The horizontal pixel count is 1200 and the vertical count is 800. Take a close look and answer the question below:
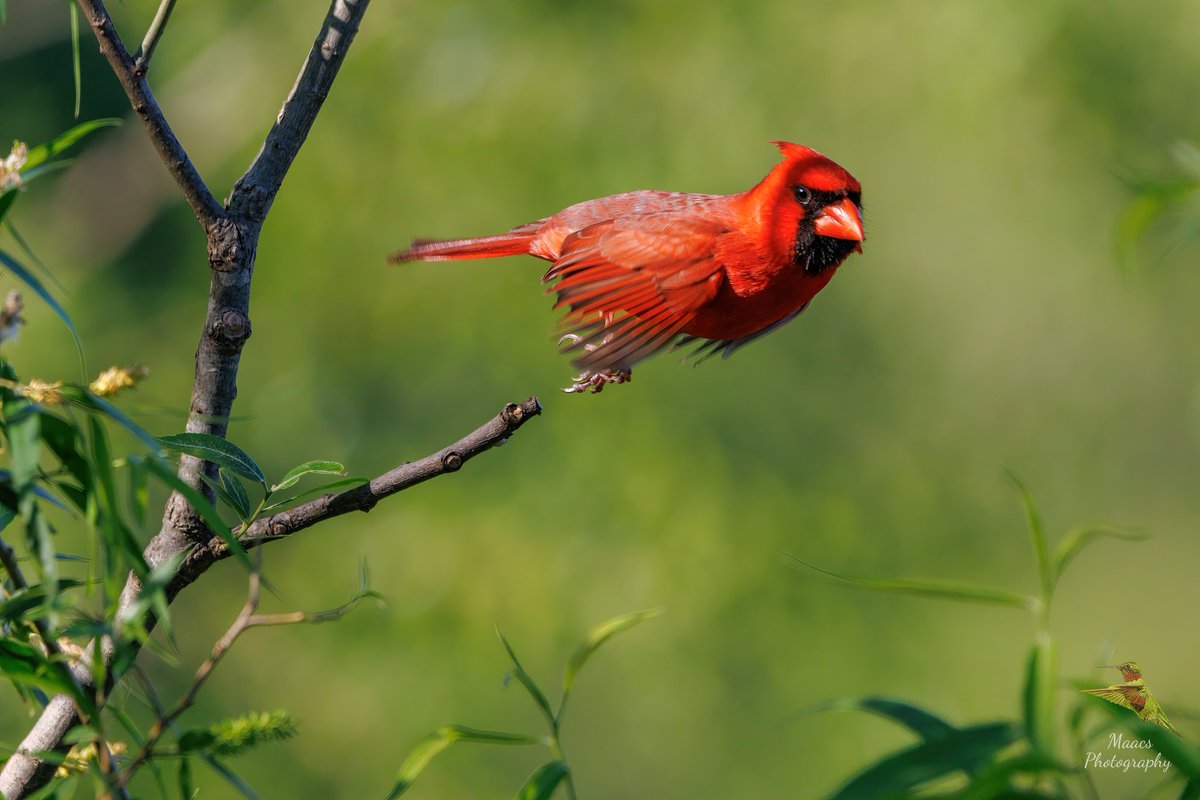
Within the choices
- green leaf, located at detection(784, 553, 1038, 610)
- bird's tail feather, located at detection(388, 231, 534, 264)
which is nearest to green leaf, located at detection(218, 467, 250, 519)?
green leaf, located at detection(784, 553, 1038, 610)

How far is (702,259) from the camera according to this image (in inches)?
90.5

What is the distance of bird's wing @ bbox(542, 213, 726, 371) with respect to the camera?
2.17 metres

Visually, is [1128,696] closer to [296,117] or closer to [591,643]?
[591,643]

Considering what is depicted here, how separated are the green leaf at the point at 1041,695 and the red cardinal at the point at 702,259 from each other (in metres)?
1.36

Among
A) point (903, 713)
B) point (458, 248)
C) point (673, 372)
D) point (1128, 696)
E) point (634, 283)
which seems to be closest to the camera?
point (903, 713)

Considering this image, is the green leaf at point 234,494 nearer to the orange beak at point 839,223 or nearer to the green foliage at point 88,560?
the green foliage at point 88,560

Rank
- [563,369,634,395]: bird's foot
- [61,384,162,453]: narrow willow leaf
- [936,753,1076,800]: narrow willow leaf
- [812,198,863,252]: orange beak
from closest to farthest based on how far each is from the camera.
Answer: [936,753,1076,800]: narrow willow leaf
[61,384,162,453]: narrow willow leaf
[563,369,634,395]: bird's foot
[812,198,863,252]: orange beak

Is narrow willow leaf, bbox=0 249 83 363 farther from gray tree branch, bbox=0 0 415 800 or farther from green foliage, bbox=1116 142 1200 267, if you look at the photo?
green foliage, bbox=1116 142 1200 267

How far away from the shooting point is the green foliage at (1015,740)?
0.77 m

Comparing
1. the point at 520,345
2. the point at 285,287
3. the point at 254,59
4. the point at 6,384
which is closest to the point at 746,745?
the point at 520,345

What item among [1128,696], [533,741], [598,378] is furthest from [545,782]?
[598,378]

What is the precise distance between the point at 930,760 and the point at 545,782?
0.31 metres

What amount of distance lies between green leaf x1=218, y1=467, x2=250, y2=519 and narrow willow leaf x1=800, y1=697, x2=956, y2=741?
670mm

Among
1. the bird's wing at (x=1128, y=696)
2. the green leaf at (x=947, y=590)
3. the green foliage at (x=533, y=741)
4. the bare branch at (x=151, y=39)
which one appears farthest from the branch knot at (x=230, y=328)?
the bird's wing at (x=1128, y=696)
